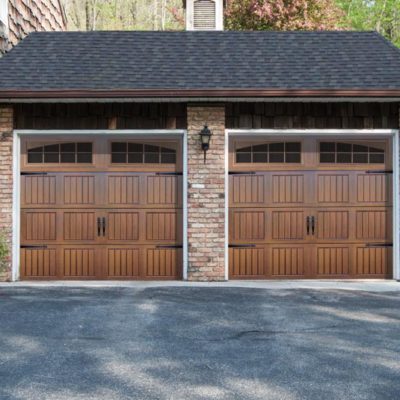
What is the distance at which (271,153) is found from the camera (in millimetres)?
11125

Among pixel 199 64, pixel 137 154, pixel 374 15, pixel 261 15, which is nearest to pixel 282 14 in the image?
pixel 261 15

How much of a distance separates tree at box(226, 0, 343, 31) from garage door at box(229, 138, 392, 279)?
1335 centimetres

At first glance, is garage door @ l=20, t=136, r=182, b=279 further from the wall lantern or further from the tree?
the tree

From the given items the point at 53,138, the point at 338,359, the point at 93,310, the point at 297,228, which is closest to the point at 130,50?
the point at 53,138

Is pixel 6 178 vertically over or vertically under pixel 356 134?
under

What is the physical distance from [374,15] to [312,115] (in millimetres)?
23186

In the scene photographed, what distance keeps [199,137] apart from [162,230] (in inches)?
76.6

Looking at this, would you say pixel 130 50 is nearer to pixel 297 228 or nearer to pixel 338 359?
pixel 297 228

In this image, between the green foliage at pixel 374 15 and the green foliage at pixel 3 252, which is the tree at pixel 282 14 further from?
the green foliage at pixel 3 252

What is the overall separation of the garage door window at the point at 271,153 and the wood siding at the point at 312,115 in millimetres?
402

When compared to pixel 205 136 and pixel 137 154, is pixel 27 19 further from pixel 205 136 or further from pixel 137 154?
pixel 205 136

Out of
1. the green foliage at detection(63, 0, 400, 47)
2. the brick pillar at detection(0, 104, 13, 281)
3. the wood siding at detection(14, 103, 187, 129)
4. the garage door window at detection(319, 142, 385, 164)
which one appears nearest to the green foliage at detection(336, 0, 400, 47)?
the green foliage at detection(63, 0, 400, 47)

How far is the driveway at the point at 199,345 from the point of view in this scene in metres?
4.65

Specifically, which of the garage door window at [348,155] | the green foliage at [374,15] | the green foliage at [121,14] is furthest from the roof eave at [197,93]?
the green foliage at [121,14]
